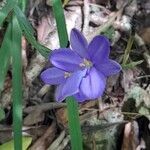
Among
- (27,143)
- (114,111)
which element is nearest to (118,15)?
(114,111)

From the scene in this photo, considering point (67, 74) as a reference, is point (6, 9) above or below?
above

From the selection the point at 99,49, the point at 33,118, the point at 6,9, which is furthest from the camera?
the point at 33,118

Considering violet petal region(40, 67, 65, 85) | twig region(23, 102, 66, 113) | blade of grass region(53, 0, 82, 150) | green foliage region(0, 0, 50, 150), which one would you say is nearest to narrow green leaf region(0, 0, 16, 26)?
green foliage region(0, 0, 50, 150)

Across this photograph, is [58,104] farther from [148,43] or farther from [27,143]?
[148,43]

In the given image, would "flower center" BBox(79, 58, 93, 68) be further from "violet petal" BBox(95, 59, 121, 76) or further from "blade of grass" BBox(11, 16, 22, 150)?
"blade of grass" BBox(11, 16, 22, 150)

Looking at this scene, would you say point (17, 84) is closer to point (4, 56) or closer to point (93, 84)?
point (4, 56)

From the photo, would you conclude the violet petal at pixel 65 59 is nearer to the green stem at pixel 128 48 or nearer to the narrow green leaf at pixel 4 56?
the narrow green leaf at pixel 4 56

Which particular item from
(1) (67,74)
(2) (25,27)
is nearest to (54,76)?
(1) (67,74)
